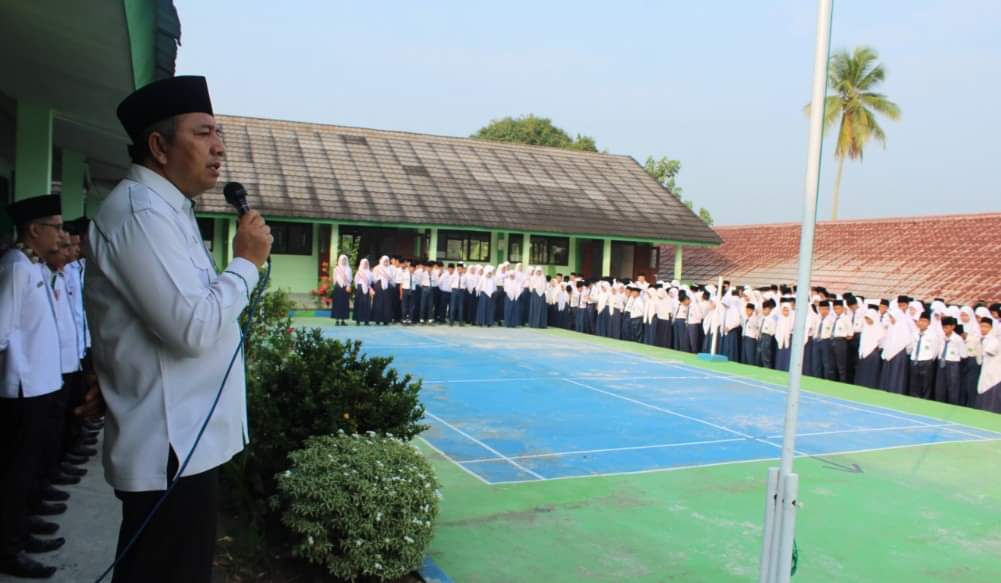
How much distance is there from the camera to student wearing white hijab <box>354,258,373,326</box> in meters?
19.0

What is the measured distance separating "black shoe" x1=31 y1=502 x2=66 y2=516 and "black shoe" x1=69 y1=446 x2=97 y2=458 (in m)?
1.19

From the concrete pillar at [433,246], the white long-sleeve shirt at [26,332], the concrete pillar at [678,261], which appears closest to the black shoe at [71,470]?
the white long-sleeve shirt at [26,332]

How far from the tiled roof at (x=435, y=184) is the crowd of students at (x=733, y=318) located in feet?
8.30

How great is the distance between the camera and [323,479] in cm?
369

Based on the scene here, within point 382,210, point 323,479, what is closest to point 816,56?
point 323,479

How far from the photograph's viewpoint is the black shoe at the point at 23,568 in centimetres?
365

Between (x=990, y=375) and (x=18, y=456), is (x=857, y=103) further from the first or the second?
(x=18, y=456)

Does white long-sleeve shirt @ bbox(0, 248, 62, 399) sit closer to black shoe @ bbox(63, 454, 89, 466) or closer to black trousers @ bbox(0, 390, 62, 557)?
black trousers @ bbox(0, 390, 62, 557)

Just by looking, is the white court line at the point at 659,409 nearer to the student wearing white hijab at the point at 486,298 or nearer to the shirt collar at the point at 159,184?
the shirt collar at the point at 159,184

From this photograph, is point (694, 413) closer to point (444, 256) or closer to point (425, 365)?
point (425, 365)

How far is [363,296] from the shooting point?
1908 cm

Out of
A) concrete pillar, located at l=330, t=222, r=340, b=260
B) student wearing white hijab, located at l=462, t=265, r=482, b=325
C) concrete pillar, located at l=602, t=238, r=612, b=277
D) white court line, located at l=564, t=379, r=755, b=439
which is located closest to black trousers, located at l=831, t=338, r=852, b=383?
white court line, located at l=564, t=379, r=755, b=439

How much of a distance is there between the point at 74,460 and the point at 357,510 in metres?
3.06

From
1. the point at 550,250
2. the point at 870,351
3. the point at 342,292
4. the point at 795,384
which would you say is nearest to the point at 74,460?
the point at 795,384
